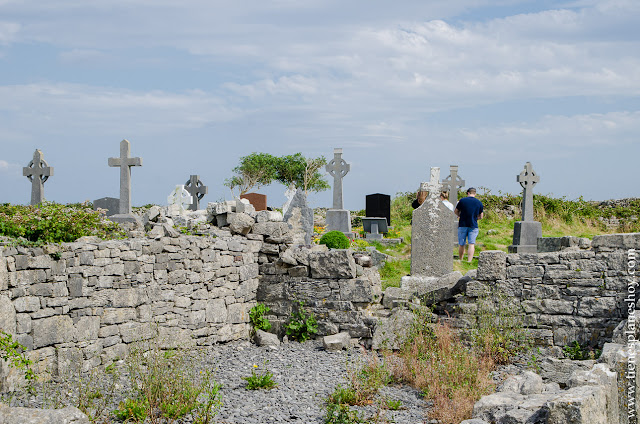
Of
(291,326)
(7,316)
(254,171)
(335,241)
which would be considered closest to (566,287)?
(291,326)

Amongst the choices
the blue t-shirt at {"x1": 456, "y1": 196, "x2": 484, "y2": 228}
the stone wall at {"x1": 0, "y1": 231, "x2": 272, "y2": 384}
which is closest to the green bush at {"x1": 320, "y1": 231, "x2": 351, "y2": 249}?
the blue t-shirt at {"x1": 456, "y1": 196, "x2": 484, "y2": 228}

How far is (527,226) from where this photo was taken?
1903 cm

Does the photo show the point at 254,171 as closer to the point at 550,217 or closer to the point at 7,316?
the point at 550,217

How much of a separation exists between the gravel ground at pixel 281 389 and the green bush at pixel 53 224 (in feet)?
6.30

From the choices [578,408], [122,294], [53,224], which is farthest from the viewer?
[122,294]

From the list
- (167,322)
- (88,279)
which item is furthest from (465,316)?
(88,279)

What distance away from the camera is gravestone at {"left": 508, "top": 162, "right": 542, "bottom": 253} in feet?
61.2

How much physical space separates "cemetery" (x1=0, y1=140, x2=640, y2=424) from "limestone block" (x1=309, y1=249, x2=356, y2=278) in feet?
0.08

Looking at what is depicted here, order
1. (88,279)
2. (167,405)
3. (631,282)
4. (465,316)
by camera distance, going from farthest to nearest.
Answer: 1. (465,316)
2. (631,282)
3. (88,279)
4. (167,405)

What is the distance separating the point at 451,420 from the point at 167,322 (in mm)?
4377

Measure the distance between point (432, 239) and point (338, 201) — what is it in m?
9.29

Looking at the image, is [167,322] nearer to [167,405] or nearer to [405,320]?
[167,405]

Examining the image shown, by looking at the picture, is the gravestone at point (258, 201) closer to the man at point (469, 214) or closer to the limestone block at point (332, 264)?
the man at point (469, 214)

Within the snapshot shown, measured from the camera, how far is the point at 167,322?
8883 millimetres
